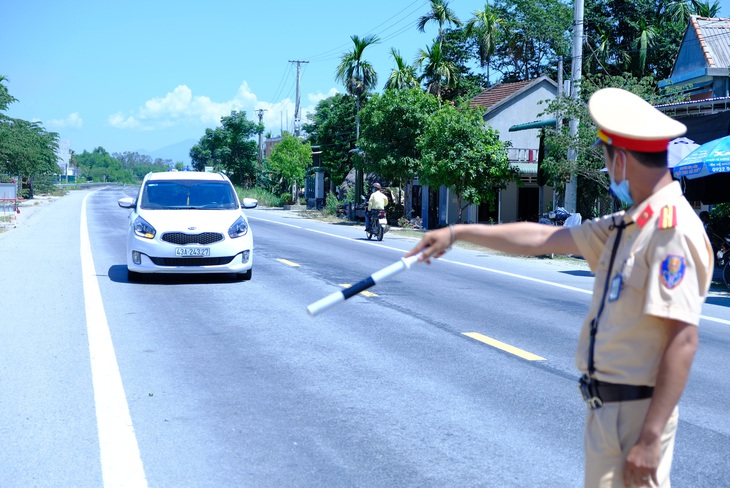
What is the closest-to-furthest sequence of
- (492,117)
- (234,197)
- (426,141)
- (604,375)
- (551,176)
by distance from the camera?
(604,375), (234,197), (551,176), (426,141), (492,117)

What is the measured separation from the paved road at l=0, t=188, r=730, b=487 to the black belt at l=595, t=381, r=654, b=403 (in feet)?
7.06

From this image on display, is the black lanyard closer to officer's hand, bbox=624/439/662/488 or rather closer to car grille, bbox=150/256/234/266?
officer's hand, bbox=624/439/662/488

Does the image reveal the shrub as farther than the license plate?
Yes

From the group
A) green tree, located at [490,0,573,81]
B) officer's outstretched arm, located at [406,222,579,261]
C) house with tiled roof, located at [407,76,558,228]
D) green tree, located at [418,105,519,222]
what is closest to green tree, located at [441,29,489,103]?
green tree, located at [490,0,573,81]

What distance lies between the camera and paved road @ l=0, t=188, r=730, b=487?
15.6ft

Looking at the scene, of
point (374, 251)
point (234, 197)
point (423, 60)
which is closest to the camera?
point (234, 197)

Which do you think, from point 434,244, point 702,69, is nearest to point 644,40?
point 702,69

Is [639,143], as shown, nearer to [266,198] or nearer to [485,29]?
[485,29]

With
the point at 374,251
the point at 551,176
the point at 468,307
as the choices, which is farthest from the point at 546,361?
the point at 551,176

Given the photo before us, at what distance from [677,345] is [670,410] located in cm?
20

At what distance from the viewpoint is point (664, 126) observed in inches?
96.1

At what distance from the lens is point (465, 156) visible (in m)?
27.4

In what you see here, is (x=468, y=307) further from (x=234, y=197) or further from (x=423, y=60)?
(x=423, y=60)

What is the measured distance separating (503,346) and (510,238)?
18.3 feet
